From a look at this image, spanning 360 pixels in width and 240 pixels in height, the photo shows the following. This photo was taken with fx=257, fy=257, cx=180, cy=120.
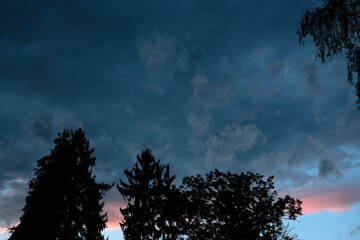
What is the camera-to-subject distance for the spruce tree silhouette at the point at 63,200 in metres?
23.2

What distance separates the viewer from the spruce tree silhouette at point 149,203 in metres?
29.9

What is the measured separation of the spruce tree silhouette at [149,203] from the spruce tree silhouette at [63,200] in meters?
4.91

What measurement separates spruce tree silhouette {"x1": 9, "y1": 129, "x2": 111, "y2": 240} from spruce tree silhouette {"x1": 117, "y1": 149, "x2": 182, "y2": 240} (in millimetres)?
4909

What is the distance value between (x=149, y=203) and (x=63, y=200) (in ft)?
34.3

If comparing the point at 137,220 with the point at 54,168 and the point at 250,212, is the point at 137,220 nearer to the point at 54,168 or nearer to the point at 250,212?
the point at 54,168

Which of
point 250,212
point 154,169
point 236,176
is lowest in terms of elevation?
point 250,212

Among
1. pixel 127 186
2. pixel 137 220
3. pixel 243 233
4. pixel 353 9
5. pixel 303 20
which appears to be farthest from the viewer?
pixel 127 186

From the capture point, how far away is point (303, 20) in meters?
9.95

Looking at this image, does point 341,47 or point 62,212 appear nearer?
point 341,47

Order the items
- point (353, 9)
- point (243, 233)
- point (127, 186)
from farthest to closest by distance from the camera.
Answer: point (127, 186) → point (243, 233) → point (353, 9)

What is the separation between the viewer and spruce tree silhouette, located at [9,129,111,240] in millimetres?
23172

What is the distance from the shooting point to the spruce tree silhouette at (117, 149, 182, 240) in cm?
2986

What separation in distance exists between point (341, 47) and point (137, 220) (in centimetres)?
2738

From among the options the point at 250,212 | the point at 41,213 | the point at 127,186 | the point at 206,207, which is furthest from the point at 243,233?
the point at 41,213
